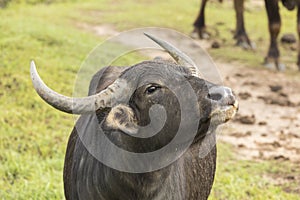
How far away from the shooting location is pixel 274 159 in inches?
214

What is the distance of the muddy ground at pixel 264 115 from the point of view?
5.66m

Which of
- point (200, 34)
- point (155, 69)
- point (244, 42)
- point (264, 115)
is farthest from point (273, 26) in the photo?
point (155, 69)

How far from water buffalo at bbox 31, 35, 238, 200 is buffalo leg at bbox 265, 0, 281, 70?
19.7 ft

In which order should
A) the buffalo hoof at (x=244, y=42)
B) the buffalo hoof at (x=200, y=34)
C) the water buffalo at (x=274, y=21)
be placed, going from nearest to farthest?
the water buffalo at (x=274, y=21)
the buffalo hoof at (x=244, y=42)
the buffalo hoof at (x=200, y=34)

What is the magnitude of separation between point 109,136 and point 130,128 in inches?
5.4

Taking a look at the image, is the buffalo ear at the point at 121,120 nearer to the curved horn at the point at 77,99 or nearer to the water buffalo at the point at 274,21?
the curved horn at the point at 77,99

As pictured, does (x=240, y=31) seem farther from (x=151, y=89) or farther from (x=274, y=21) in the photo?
(x=151, y=89)

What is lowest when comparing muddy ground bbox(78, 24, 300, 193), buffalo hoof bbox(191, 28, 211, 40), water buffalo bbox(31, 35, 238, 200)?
buffalo hoof bbox(191, 28, 211, 40)

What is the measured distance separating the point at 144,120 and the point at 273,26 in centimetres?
642

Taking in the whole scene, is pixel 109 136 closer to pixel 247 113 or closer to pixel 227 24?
pixel 247 113

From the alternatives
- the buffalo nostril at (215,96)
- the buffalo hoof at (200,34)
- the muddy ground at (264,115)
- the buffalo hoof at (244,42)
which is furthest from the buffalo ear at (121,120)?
the buffalo hoof at (200,34)

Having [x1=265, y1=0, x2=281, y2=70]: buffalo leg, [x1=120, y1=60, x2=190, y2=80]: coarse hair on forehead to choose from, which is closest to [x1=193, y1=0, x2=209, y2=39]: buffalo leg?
[x1=265, y1=0, x2=281, y2=70]: buffalo leg

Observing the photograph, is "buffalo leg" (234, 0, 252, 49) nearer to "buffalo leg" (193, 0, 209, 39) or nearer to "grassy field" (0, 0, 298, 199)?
"grassy field" (0, 0, 298, 199)

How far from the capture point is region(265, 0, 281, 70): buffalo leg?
846 cm
